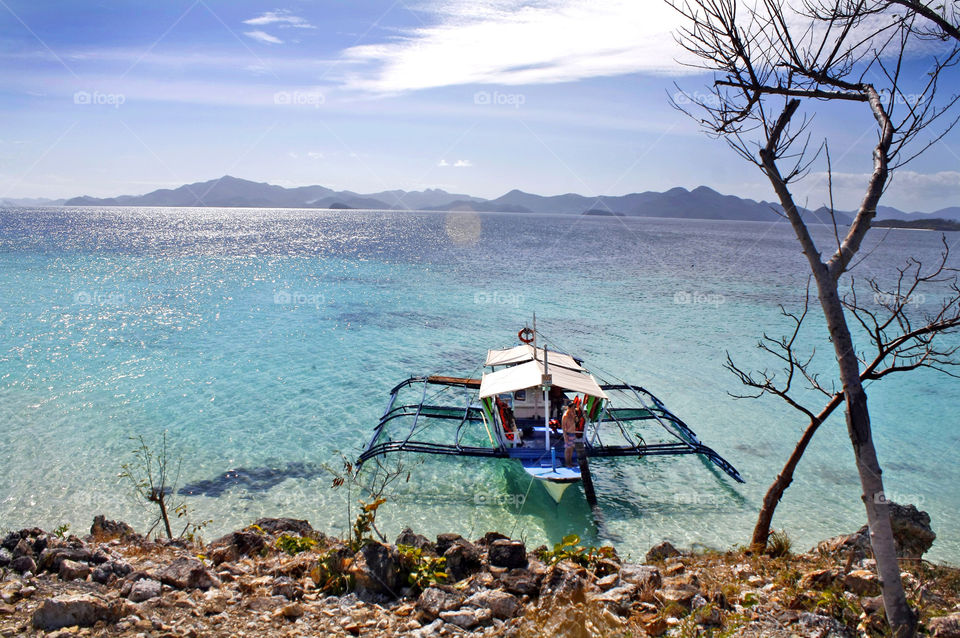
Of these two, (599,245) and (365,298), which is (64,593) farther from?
(599,245)

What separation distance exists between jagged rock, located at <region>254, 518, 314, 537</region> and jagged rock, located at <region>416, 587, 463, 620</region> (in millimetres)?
5309

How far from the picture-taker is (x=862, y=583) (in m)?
6.51

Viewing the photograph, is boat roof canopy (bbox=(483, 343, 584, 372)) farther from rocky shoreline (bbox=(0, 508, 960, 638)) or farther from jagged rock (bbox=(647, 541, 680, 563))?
rocky shoreline (bbox=(0, 508, 960, 638))

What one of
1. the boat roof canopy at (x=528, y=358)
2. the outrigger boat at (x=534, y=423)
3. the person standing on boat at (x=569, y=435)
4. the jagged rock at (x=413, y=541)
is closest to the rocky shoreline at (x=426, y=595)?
the jagged rock at (x=413, y=541)

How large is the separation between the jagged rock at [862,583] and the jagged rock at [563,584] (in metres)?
3.09

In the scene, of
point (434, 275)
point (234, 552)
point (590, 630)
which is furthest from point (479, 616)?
point (434, 275)

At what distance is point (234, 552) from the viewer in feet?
27.8

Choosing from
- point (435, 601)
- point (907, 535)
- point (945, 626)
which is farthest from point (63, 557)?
point (907, 535)

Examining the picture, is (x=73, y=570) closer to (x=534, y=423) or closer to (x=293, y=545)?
(x=293, y=545)

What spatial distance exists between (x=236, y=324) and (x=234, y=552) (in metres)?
28.3

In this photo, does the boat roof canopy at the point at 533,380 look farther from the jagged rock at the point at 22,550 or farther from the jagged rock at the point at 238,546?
the jagged rock at the point at 22,550

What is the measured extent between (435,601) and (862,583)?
16.2ft

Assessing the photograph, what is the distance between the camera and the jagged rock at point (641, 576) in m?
6.84

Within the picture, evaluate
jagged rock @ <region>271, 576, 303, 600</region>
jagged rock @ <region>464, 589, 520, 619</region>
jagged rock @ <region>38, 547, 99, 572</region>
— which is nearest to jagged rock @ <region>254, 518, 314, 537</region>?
jagged rock @ <region>38, 547, 99, 572</region>
